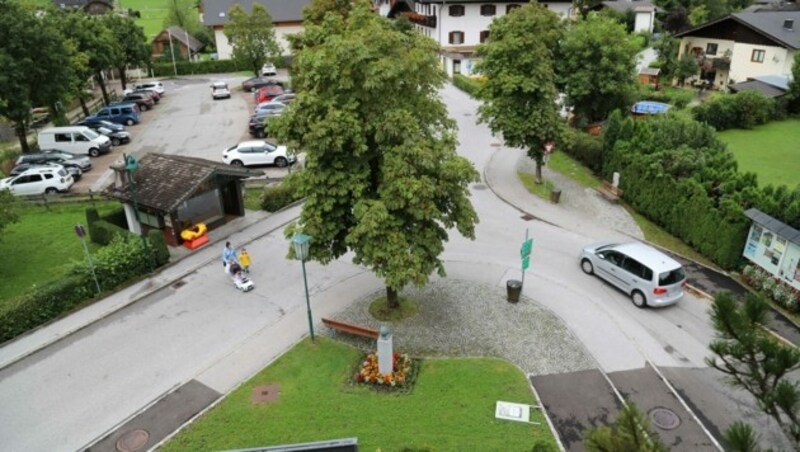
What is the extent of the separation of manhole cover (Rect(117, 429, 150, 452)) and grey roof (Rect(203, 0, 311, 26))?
62655 mm

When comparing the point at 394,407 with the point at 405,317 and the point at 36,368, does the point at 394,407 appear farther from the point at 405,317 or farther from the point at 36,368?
the point at 36,368

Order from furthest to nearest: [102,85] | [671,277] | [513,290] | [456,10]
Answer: [456,10]
[102,85]
[513,290]
[671,277]

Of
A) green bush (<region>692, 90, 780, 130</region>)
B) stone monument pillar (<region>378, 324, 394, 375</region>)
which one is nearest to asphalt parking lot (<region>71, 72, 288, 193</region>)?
stone monument pillar (<region>378, 324, 394, 375</region>)

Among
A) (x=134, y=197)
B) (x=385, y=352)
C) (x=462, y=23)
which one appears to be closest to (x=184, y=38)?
(x=462, y=23)

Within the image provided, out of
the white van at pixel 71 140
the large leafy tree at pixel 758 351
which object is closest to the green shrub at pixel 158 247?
the white van at pixel 71 140

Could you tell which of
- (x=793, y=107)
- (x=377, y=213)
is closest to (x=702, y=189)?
(x=377, y=213)

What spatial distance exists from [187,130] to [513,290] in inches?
1230

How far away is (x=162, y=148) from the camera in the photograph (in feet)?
121

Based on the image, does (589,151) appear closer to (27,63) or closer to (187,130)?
(187,130)

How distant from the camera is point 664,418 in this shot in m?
13.7

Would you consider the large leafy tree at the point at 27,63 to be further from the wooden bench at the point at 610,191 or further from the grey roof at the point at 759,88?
the grey roof at the point at 759,88

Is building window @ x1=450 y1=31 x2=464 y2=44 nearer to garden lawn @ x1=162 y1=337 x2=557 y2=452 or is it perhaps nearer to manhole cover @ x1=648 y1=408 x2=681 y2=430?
garden lawn @ x1=162 y1=337 x2=557 y2=452

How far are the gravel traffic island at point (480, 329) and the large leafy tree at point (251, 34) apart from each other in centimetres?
4229

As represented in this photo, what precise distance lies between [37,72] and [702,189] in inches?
1395
